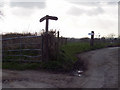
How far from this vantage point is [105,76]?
37.9 ft

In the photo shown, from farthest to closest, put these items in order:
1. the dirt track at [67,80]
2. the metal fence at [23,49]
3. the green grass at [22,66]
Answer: the metal fence at [23,49] < the green grass at [22,66] < the dirt track at [67,80]

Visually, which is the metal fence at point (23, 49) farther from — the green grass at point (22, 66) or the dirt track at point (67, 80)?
the dirt track at point (67, 80)

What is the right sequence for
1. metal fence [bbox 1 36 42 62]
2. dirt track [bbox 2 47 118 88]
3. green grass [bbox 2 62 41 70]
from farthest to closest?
1. metal fence [bbox 1 36 42 62]
2. green grass [bbox 2 62 41 70]
3. dirt track [bbox 2 47 118 88]

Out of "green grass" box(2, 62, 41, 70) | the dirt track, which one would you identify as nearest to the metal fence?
"green grass" box(2, 62, 41, 70)

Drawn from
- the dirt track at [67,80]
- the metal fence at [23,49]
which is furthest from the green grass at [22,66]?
the dirt track at [67,80]

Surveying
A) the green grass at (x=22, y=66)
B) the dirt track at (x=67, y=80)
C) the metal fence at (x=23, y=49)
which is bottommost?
the dirt track at (x=67, y=80)

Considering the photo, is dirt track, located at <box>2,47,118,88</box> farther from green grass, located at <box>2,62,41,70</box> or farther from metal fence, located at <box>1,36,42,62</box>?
metal fence, located at <box>1,36,42,62</box>

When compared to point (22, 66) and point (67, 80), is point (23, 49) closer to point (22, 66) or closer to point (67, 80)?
point (22, 66)

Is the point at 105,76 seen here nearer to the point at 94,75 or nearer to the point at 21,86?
the point at 94,75

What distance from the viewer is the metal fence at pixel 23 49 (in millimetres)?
15295

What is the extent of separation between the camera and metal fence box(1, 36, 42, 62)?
15.3 metres

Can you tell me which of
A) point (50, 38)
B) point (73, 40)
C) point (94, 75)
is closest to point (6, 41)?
point (50, 38)

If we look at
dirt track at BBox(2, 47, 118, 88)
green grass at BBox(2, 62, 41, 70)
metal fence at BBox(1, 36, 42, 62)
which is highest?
metal fence at BBox(1, 36, 42, 62)

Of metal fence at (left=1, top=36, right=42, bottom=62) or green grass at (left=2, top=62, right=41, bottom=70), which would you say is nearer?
green grass at (left=2, top=62, right=41, bottom=70)
